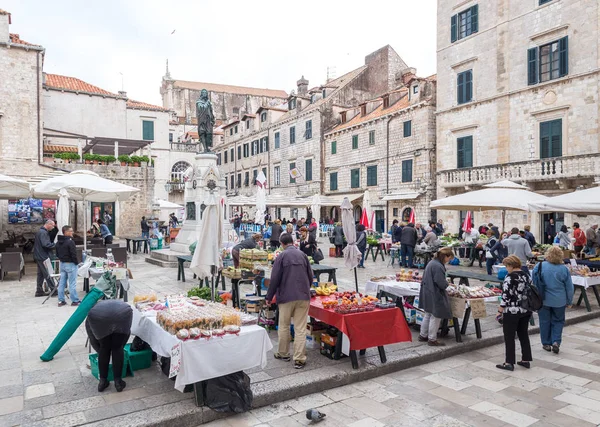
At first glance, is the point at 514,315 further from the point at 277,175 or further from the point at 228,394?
the point at 277,175

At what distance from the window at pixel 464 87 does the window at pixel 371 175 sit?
765cm

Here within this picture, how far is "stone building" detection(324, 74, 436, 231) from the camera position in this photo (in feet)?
83.8

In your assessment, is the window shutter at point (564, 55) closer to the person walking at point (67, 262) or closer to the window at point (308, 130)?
the window at point (308, 130)

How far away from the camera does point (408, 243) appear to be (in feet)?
46.5

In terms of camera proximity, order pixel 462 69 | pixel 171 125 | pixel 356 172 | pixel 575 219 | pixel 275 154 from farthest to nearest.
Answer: pixel 171 125 < pixel 275 154 < pixel 356 172 < pixel 462 69 < pixel 575 219

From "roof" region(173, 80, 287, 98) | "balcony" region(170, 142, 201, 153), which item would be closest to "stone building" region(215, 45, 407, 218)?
"balcony" region(170, 142, 201, 153)

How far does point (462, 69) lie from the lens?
23312mm

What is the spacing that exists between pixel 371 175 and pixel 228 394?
26459 mm

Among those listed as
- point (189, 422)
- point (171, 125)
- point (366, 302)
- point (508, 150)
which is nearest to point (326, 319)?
point (366, 302)

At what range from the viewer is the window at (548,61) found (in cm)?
1888

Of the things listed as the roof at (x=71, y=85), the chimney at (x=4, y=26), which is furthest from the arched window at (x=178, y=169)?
the chimney at (x=4, y=26)

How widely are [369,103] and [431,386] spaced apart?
28515 mm

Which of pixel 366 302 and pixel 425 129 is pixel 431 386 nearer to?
pixel 366 302

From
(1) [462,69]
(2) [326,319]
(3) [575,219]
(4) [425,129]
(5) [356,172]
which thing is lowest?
(2) [326,319]
